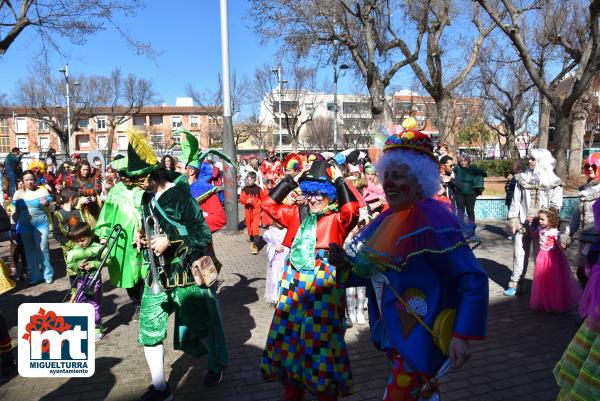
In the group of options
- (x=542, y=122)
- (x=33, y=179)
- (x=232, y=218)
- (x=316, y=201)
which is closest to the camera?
(x=316, y=201)

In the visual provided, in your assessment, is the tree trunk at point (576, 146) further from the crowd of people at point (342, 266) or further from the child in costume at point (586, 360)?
the child in costume at point (586, 360)

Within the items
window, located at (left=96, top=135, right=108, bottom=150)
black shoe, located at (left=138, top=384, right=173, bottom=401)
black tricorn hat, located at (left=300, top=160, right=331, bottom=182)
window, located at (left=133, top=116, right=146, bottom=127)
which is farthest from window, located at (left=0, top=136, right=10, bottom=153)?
black tricorn hat, located at (left=300, top=160, right=331, bottom=182)

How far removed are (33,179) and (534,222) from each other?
7718 mm

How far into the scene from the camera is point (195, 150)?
4457mm

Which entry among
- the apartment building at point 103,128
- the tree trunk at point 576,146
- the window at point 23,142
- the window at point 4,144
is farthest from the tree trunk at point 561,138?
the window at point 4,144

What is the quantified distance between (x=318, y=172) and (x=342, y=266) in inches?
48.5

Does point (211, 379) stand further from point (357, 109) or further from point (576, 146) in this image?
point (357, 109)

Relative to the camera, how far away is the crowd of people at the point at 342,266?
233 cm

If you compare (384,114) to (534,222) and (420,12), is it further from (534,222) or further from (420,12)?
(534,222)

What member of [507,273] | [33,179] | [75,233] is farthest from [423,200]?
[33,179]

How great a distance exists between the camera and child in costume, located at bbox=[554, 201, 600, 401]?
266cm

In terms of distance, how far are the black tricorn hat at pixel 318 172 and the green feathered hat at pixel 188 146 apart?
1121 mm

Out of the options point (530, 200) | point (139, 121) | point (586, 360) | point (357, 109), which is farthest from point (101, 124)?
point (586, 360)

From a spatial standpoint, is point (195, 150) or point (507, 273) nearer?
point (195, 150)
